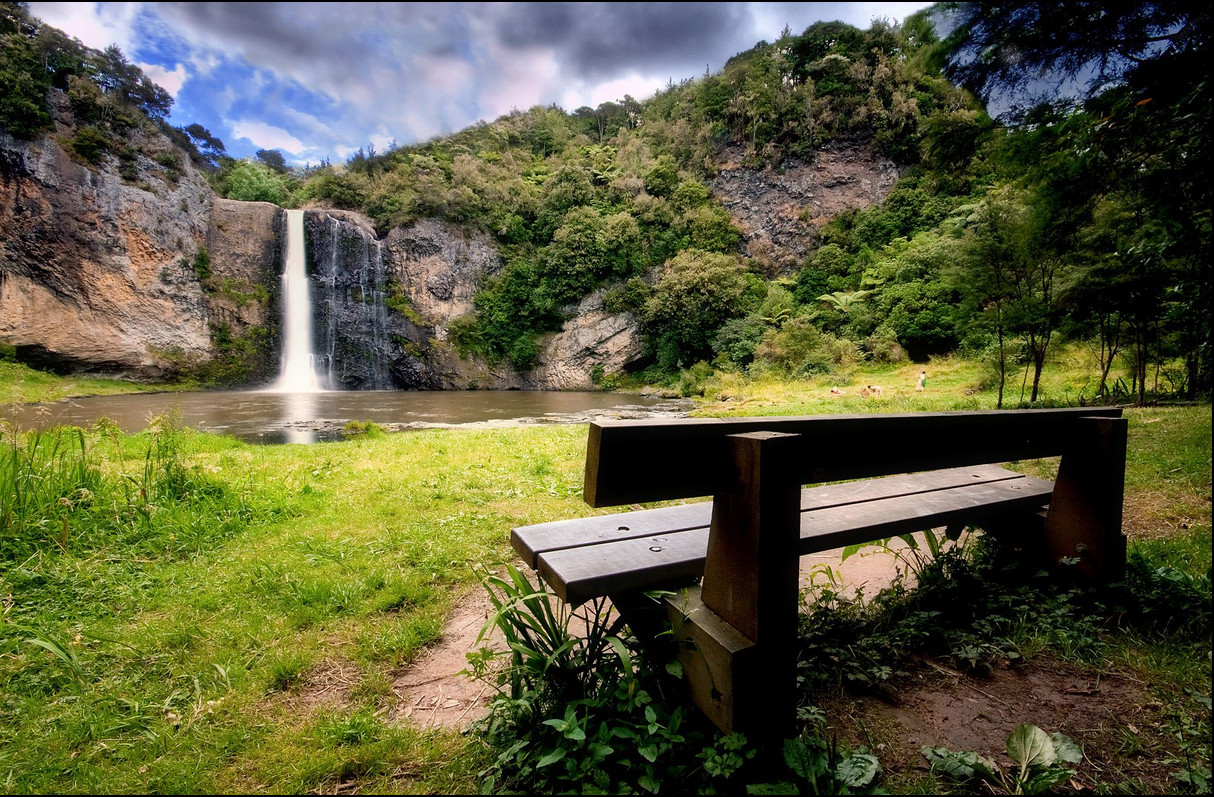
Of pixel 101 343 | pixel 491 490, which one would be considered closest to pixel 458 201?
pixel 101 343

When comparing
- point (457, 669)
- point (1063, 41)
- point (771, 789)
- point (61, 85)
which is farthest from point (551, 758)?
point (61, 85)

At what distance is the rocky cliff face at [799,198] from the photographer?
1223 inches

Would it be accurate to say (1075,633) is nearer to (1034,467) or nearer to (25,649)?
(1034,467)

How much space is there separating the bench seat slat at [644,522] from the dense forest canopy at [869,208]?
138cm

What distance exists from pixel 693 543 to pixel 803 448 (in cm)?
65

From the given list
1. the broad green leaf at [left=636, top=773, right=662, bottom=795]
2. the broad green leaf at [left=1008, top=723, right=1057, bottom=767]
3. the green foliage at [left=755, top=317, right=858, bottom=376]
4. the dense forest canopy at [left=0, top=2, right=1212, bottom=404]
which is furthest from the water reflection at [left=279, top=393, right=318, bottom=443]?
the green foliage at [left=755, top=317, right=858, bottom=376]

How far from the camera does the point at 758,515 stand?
4.30ft

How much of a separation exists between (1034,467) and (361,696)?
6556mm

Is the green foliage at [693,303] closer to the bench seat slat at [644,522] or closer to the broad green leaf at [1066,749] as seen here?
the bench seat slat at [644,522]

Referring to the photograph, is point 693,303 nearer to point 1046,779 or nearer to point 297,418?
point 297,418

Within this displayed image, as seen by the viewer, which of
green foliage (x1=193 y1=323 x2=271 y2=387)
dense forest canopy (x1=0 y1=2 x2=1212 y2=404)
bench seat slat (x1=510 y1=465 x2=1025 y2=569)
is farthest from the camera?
green foliage (x1=193 y1=323 x2=271 y2=387)

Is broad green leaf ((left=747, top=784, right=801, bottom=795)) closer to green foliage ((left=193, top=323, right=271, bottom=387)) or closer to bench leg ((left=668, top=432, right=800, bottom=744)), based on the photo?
bench leg ((left=668, top=432, right=800, bottom=744))

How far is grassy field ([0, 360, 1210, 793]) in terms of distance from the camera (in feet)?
5.48

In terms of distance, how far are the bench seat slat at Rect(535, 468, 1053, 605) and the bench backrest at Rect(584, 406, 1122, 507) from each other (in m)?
0.30
